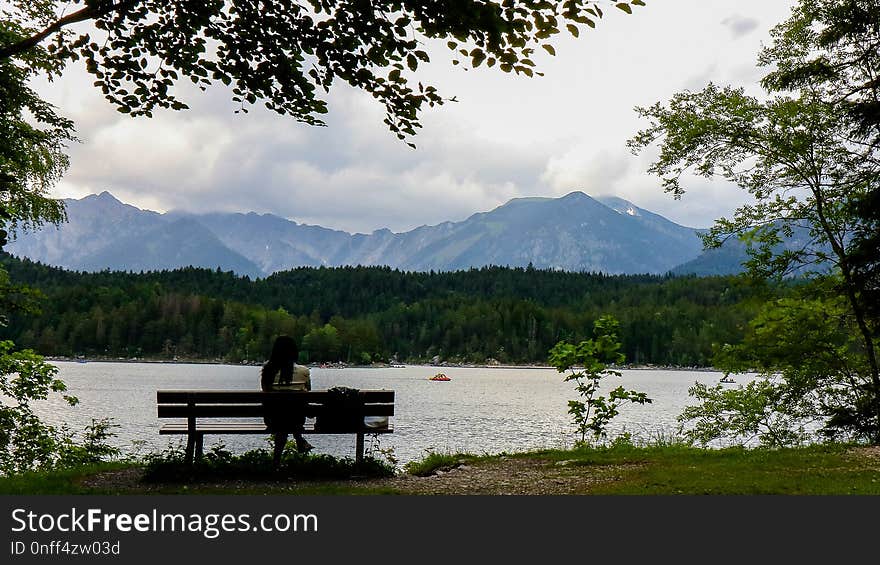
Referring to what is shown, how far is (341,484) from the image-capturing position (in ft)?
38.4

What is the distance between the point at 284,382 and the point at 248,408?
83cm

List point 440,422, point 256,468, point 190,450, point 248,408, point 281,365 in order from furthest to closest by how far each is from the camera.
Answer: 1. point 440,422
2. point 281,365
3. point 248,408
4. point 256,468
5. point 190,450

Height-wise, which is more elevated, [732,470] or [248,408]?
[248,408]

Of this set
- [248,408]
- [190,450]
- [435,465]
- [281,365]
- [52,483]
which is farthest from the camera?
[435,465]

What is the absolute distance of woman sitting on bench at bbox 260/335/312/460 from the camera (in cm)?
1240

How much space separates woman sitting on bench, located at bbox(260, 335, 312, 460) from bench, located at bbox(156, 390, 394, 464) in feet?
0.31

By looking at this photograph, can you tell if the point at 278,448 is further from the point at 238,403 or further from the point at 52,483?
the point at 52,483

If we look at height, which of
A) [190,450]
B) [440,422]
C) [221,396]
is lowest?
[440,422]

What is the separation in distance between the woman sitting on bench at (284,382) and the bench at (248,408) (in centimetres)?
9

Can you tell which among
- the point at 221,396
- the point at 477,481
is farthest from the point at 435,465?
the point at 221,396

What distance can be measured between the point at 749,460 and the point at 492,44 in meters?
9.75

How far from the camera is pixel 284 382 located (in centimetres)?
1282

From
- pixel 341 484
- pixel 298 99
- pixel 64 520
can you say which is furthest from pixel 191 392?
pixel 298 99

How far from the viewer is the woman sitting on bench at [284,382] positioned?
12.4m
